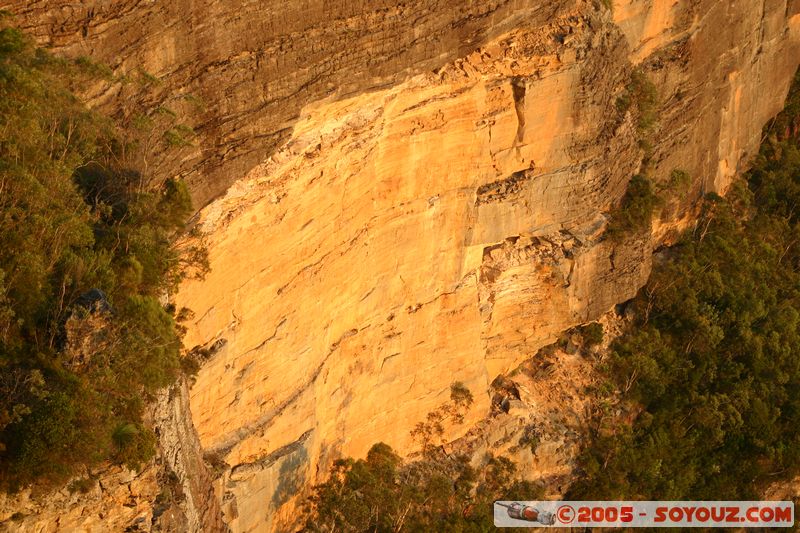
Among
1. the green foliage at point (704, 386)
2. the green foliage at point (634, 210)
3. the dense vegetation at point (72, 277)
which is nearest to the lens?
the dense vegetation at point (72, 277)

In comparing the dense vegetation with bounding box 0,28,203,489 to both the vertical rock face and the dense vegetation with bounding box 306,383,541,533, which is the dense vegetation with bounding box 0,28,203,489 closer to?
the vertical rock face

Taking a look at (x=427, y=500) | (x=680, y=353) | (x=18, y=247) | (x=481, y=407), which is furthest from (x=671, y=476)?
(x=18, y=247)

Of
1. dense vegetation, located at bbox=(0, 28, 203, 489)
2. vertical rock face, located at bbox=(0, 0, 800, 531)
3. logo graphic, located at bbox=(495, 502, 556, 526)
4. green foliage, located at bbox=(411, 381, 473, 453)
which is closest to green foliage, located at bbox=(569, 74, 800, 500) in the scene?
logo graphic, located at bbox=(495, 502, 556, 526)

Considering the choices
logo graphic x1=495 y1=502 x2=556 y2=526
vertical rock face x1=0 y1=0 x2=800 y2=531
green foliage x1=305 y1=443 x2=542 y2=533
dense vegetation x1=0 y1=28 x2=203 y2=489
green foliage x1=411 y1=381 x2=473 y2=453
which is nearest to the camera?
dense vegetation x1=0 y1=28 x2=203 y2=489

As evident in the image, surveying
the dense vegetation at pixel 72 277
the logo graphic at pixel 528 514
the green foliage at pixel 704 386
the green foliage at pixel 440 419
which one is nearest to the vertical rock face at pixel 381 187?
the green foliage at pixel 440 419

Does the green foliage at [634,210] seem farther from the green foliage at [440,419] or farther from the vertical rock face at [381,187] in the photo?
the green foliage at [440,419]

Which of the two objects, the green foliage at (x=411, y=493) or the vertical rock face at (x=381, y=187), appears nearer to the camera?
the vertical rock face at (x=381, y=187)
